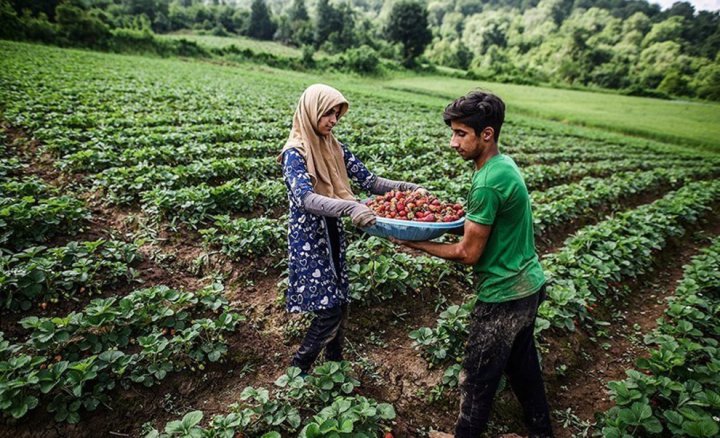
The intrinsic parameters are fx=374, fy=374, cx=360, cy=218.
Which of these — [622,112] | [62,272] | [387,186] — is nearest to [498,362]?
[387,186]

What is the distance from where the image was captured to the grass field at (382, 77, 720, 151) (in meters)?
24.8

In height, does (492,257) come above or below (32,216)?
above

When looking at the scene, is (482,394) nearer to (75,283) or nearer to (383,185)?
(383,185)

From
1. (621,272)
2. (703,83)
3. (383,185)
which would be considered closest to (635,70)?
(703,83)

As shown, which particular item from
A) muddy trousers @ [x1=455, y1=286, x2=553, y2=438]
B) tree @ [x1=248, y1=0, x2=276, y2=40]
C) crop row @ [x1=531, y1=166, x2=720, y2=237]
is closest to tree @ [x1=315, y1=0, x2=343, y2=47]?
tree @ [x1=248, y1=0, x2=276, y2=40]

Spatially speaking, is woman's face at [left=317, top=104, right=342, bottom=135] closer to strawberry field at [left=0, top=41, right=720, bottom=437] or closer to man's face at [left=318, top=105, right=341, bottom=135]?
man's face at [left=318, top=105, right=341, bottom=135]

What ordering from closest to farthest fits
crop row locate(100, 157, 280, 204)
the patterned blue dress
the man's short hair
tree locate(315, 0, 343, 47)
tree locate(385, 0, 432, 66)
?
the man's short hair < the patterned blue dress < crop row locate(100, 157, 280, 204) < tree locate(385, 0, 432, 66) < tree locate(315, 0, 343, 47)

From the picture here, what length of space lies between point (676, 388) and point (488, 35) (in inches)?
3114

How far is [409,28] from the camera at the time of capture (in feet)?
180

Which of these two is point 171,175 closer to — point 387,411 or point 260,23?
point 387,411

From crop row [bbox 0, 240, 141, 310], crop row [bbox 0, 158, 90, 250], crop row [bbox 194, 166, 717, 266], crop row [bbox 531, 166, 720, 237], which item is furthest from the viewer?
crop row [bbox 531, 166, 720, 237]

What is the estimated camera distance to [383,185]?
3252mm

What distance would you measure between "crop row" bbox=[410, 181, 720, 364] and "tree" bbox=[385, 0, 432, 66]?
51.5 meters

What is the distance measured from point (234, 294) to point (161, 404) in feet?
4.66
